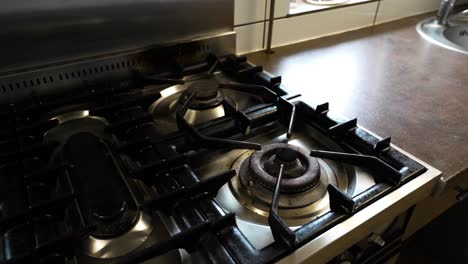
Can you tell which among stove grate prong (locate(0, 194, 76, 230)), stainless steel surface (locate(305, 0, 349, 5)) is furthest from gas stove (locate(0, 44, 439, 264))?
stainless steel surface (locate(305, 0, 349, 5))

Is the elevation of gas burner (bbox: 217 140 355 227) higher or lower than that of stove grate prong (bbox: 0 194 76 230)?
lower

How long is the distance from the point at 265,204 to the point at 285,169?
65 millimetres

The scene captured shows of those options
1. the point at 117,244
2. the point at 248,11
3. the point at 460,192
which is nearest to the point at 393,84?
the point at 460,192

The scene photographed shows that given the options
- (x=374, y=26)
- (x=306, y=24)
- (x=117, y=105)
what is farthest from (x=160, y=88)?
(x=374, y=26)

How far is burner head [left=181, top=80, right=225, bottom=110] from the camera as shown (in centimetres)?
73

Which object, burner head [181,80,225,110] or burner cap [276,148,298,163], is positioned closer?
burner cap [276,148,298,163]

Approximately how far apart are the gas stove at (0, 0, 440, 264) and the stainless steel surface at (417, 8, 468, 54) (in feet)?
2.56

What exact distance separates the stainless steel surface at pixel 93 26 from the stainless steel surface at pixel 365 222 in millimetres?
569

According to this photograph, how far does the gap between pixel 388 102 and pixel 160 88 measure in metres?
0.51

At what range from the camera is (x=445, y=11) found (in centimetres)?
125

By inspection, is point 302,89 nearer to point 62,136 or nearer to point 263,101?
point 263,101

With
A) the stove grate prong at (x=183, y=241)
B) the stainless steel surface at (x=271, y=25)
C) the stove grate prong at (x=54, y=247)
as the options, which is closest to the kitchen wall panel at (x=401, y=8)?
the stainless steel surface at (x=271, y=25)

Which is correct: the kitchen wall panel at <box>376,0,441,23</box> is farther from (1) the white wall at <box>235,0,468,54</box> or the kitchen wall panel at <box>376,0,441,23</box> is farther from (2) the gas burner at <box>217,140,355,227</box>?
(2) the gas burner at <box>217,140,355,227</box>

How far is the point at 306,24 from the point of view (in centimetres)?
106
